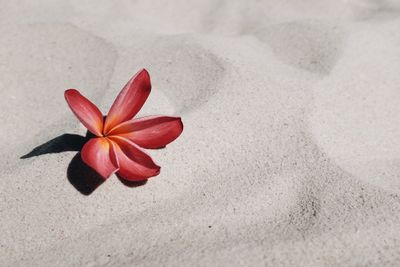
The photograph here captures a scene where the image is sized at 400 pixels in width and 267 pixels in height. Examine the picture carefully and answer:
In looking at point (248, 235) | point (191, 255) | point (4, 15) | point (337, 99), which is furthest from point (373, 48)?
point (4, 15)

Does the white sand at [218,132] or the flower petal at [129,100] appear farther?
the flower petal at [129,100]

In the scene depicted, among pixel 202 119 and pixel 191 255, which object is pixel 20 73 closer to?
pixel 202 119

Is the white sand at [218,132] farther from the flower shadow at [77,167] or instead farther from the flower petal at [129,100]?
the flower petal at [129,100]

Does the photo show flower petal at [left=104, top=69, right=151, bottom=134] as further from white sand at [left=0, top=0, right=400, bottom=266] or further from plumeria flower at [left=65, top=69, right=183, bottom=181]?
white sand at [left=0, top=0, right=400, bottom=266]

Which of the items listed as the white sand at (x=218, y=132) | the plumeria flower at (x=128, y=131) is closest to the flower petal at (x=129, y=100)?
the plumeria flower at (x=128, y=131)

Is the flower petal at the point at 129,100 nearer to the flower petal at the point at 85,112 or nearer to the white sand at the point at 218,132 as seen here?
the flower petal at the point at 85,112

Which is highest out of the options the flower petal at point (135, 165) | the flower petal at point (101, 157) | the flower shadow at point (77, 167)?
the flower petal at point (101, 157)

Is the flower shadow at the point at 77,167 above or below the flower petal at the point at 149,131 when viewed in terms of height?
below
